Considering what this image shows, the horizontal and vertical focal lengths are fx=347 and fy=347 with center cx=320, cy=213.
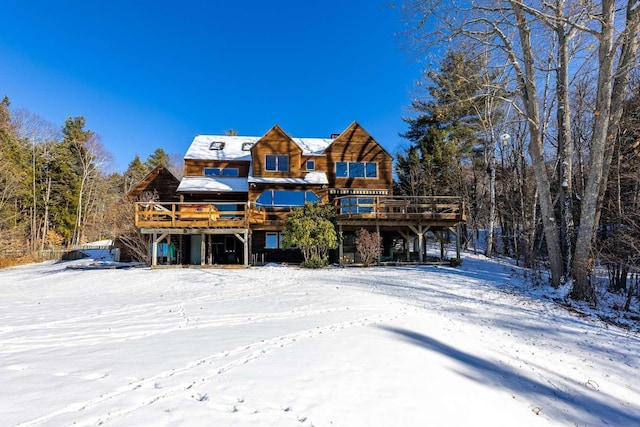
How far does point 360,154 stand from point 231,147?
27.3ft

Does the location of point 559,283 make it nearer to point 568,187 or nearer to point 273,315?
point 568,187

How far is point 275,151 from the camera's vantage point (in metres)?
20.0

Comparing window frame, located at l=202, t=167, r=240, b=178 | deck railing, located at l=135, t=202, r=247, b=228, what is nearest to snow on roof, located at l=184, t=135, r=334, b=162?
window frame, located at l=202, t=167, r=240, b=178

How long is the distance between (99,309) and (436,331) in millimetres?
7216

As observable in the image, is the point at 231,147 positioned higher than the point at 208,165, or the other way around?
the point at 231,147

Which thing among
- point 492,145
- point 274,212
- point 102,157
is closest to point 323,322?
point 274,212

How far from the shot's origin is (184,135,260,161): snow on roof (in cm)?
2094

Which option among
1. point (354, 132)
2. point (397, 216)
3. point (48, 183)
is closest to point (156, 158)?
point (48, 183)

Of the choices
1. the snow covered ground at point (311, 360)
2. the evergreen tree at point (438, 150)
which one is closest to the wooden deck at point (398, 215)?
the snow covered ground at point (311, 360)

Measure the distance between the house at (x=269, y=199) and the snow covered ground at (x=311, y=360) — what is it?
6.22 m

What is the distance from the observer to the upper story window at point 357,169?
21.1 meters

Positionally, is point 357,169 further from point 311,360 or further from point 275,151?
point 311,360

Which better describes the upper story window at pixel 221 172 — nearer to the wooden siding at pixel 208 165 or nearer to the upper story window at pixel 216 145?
the wooden siding at pixel 208 165

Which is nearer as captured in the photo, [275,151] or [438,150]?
[275,151]
